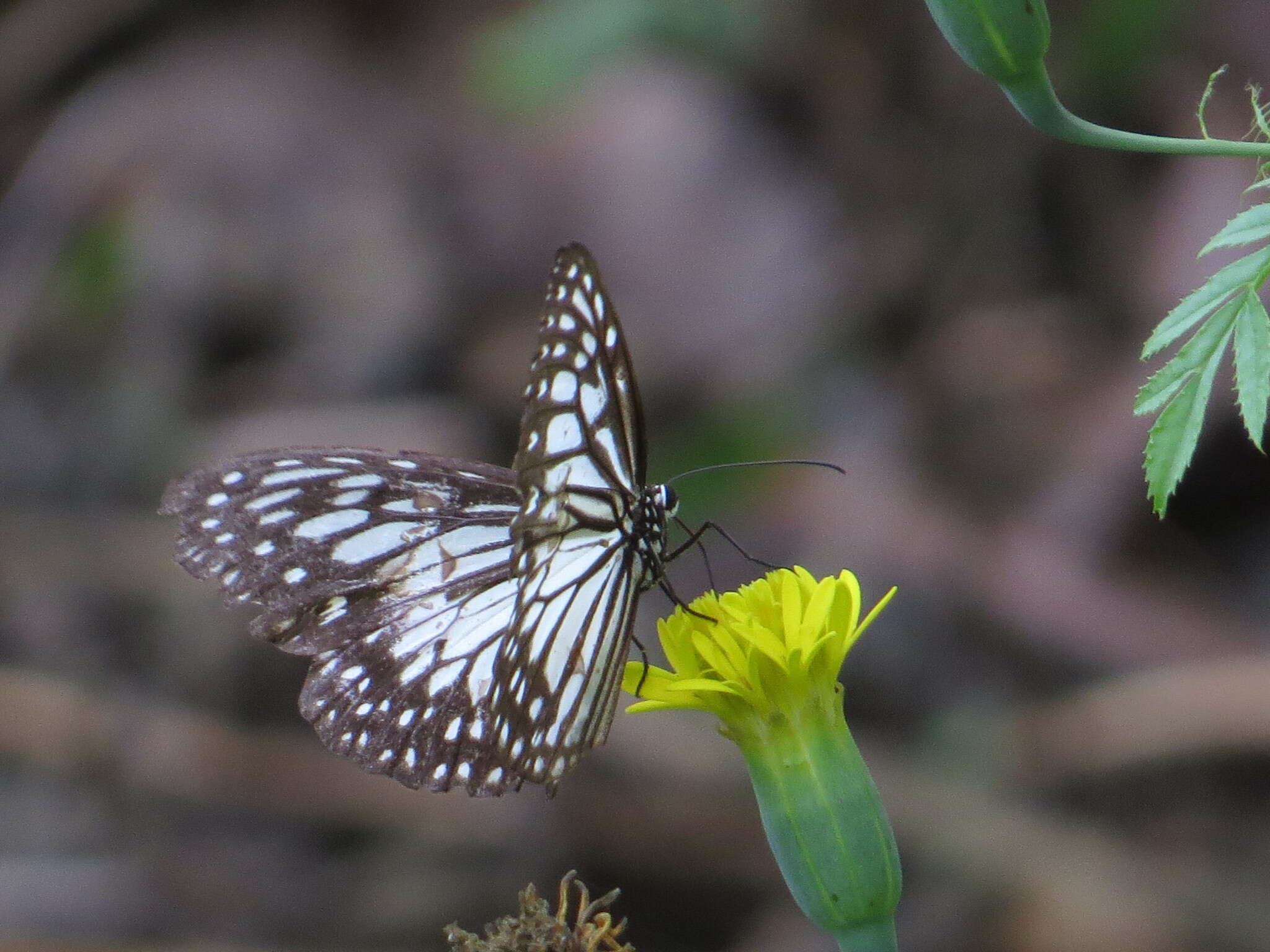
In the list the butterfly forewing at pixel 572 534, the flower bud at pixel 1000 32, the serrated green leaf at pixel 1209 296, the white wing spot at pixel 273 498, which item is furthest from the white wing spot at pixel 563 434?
the serrated green leaf at pixel 1209 296

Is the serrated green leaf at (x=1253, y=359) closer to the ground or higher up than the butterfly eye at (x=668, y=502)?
closer to the ground

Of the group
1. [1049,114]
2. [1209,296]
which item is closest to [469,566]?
[1049,114]

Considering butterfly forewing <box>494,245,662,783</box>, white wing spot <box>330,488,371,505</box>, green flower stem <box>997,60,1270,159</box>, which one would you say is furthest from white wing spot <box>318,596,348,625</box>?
green flower stem <box>997,60,1270,159</box>

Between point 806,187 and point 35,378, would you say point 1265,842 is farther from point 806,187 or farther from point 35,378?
point 35,378

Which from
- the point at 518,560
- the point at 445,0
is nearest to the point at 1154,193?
the point at 445,0

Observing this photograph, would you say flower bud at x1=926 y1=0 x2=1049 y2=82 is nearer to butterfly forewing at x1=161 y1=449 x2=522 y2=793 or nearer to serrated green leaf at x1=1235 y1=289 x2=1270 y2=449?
serrated green leaf at x1=1235 y1=289 x2=1270 y2=449

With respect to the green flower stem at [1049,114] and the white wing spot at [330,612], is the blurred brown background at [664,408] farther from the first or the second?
the green flower stem at [1049,114]

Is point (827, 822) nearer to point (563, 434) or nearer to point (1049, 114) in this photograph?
point (563, 434)
